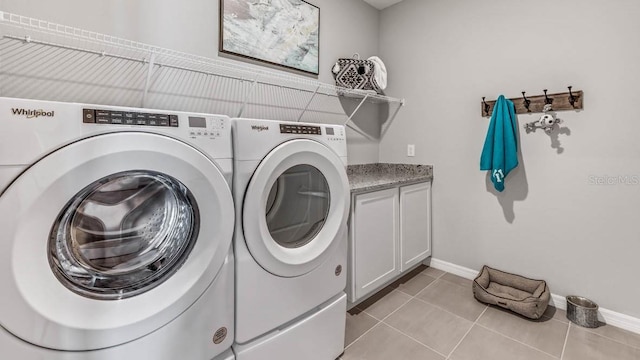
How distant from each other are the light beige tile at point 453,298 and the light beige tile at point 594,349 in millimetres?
434

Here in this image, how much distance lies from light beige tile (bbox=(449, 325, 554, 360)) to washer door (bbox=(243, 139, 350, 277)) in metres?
0.90

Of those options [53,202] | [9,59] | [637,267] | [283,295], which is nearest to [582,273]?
[637,267]

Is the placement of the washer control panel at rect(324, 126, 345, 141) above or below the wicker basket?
above

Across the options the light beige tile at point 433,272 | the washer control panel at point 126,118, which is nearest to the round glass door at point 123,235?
the washer control panel at point 126,118

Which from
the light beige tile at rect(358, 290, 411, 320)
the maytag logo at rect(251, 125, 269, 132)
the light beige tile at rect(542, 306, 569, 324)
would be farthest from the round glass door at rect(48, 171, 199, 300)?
the light beige tile at rect(542, 306, 569, 324)

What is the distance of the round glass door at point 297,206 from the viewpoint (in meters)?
1.20

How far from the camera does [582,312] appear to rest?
1.60m

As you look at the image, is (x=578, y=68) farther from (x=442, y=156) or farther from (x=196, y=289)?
(x=196, y=289)

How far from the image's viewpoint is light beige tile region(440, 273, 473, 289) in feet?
6.90

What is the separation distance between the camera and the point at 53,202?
637mm

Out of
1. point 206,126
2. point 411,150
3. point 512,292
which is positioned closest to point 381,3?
point 411,150

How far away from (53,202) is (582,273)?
2.57 m

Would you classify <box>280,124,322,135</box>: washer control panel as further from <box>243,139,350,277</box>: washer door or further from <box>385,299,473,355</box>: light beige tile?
<box>385,299,473,355</box>: light beige tile

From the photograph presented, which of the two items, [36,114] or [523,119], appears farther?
[523,119]
